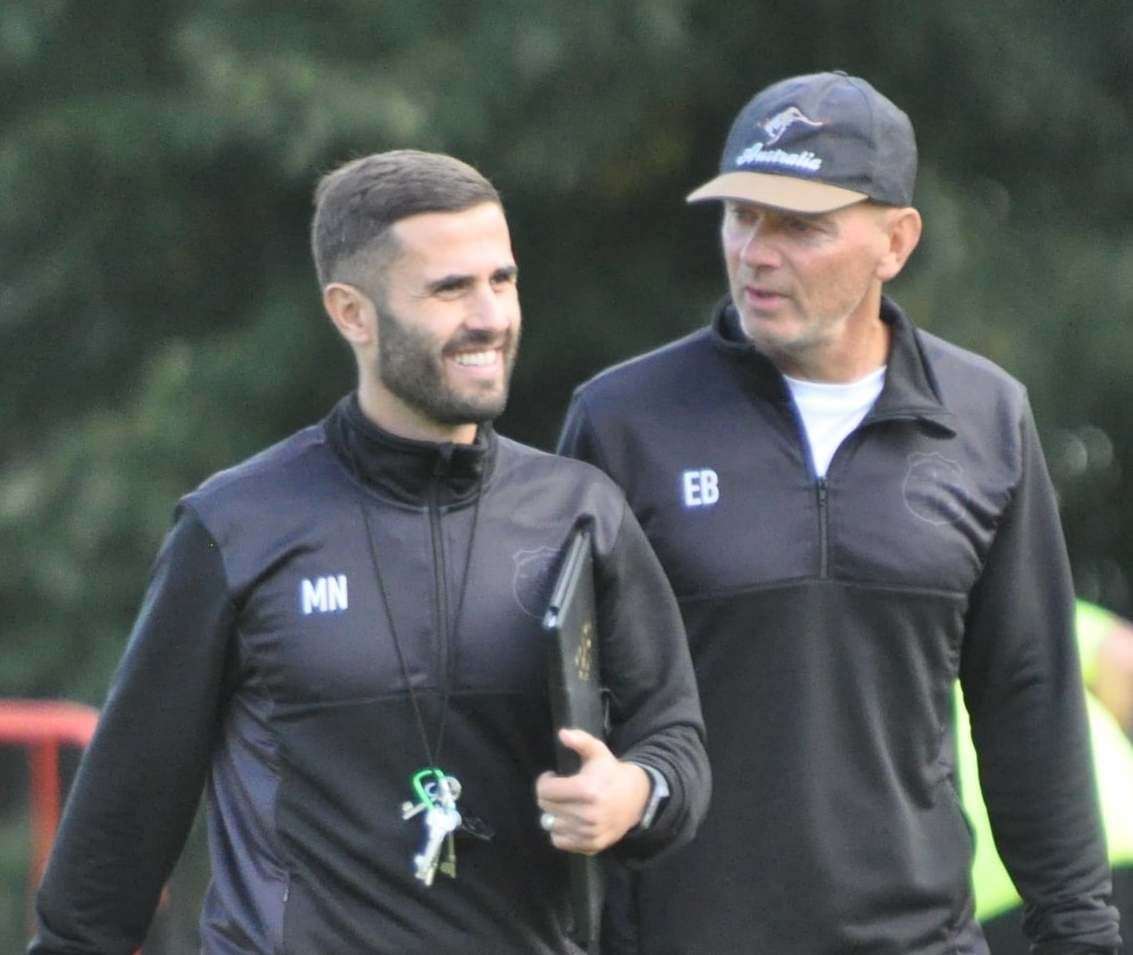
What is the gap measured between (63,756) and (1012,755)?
11.3ft

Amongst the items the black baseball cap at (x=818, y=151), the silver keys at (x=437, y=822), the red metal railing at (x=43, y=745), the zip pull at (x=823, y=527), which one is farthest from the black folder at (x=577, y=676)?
the red metal railing at (x=43, y=745)

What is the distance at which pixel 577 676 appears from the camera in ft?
11.6

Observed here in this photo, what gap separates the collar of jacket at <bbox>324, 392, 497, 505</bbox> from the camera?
3709 mm

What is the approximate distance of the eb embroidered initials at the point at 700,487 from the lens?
419 cm

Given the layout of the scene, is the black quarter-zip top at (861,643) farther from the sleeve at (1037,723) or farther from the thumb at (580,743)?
the thumb at (580,743)

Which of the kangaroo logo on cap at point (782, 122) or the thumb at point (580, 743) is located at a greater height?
the kangaroo logo on cap at point (782, 122)

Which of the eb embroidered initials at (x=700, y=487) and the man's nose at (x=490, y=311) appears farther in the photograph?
the eb embroidered initials at (x=700, y=487)

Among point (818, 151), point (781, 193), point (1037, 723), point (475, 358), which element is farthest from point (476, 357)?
point (1037, 723)

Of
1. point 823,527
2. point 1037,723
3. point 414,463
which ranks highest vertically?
point 414,463

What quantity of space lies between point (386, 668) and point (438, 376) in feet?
1.28

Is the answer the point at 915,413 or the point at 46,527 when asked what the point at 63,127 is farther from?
the point at 915,413

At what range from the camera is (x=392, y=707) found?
363cm

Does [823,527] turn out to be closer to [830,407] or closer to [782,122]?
[830,407]

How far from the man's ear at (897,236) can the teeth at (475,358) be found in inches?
34.1
